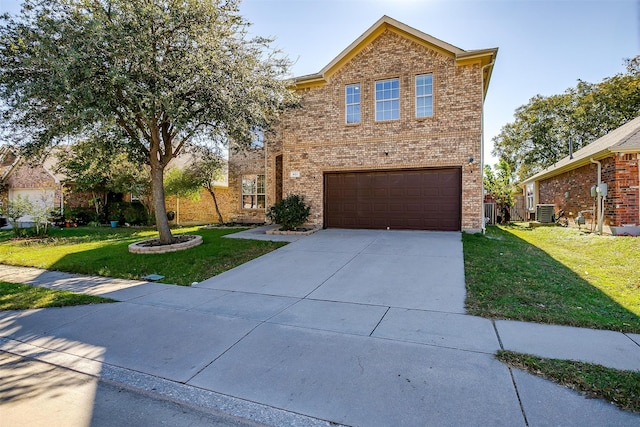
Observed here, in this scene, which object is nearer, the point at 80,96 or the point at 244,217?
the point at 80,96

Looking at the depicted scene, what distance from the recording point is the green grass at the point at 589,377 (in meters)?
2.70

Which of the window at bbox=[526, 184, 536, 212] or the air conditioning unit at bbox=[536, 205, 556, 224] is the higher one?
the window at bbox=[526, 184, 536, 212]

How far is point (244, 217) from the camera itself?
1803 centimetres

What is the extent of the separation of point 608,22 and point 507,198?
11.0m

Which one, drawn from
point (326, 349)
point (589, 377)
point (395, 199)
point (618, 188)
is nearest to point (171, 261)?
point (326, 349)

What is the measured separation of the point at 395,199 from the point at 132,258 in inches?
351

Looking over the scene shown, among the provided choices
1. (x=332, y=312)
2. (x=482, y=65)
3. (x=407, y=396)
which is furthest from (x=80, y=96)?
(x=482, y=65)

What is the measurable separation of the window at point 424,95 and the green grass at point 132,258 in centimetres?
707

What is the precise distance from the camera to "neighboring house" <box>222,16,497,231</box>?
11703 millimetres

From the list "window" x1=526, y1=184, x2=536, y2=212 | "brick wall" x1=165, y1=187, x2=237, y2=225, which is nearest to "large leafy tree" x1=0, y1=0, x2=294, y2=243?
"brick wall" x1=165, y1=187, x2=237, y2=225

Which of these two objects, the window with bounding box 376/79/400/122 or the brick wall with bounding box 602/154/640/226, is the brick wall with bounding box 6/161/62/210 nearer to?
the window with bounding box 376/79/400/122

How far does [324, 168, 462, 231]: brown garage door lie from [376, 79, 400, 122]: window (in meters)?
2.15

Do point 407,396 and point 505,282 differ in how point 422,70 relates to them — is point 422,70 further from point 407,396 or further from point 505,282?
point 407,396

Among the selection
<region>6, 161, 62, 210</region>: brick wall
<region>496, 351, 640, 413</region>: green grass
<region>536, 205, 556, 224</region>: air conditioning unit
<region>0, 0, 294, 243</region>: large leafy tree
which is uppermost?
<region>0, 0, 294, 243</region>: large leafy tree
